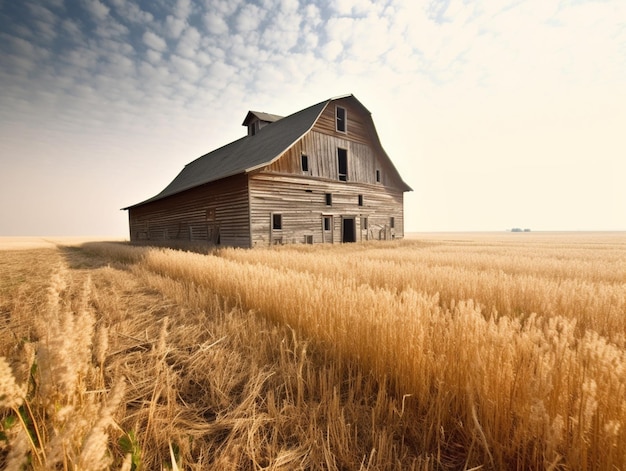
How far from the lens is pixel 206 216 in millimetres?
20531

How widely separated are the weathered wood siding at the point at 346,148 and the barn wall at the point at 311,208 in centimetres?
69

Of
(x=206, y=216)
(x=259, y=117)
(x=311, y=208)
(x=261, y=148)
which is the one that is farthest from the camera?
(x=259, y=117)

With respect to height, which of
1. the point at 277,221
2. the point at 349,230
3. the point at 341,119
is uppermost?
the point at 341,119

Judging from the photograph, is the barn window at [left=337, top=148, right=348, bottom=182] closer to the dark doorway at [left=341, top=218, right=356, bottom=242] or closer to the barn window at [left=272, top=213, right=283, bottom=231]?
the dark doorway at [left=341, top=218, right=356, bottom=242]

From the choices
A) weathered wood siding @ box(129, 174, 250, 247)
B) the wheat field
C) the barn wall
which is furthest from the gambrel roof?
the wheat field

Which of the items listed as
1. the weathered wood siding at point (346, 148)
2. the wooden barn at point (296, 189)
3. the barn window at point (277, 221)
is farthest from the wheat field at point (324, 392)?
the weathered wood siding at point (346, 148)

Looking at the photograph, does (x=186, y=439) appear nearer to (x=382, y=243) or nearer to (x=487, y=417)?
(x=487, y=417)

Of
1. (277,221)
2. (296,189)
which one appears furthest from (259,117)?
(277,221)

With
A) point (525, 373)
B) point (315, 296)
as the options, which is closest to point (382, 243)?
point (315, 296)

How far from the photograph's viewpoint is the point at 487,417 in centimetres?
178

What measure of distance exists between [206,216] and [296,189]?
713 centimetres

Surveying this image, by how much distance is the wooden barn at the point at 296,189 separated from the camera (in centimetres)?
1764

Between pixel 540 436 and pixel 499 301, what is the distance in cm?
388

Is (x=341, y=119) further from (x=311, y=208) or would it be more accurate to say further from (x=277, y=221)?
(x=277, y=221)
